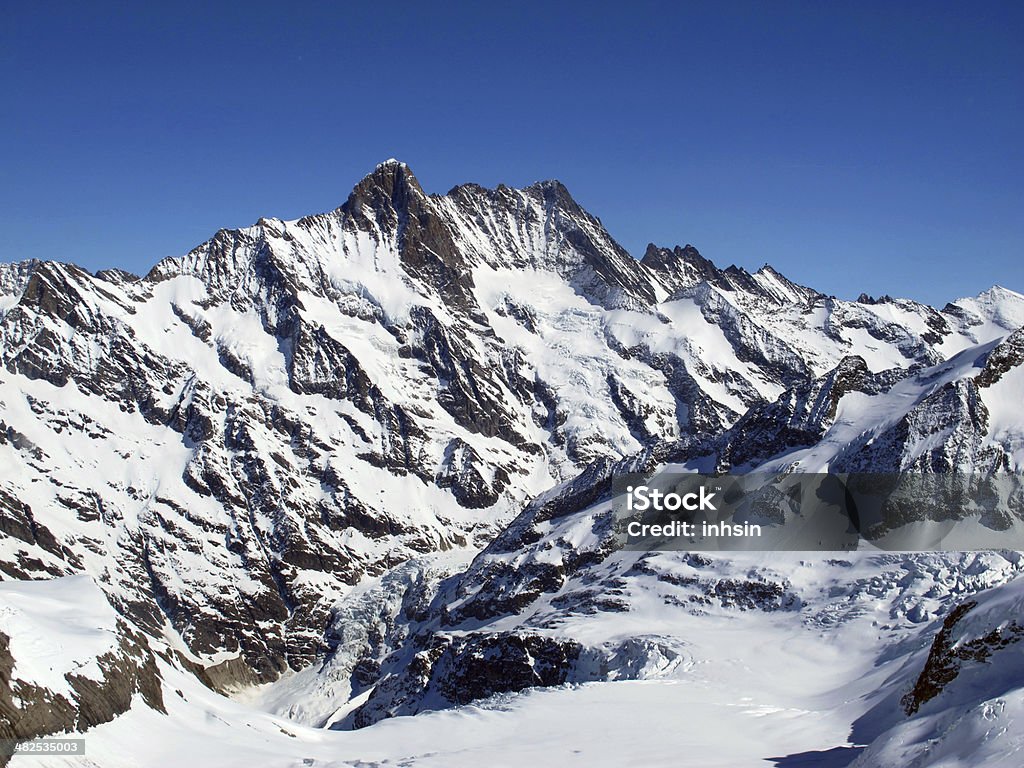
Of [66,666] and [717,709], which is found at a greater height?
[66,666]

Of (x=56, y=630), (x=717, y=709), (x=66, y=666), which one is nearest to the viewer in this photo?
(x=66, y=666)

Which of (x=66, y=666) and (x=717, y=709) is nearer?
(x=66, y=666)

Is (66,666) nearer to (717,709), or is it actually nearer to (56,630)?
(56,630)

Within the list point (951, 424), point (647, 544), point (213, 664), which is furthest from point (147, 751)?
point (213, 664)

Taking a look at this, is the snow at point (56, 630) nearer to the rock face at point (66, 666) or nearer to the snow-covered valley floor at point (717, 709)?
the rock face at point (66, 666)

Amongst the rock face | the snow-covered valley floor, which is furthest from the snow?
the snow-covered valley floor

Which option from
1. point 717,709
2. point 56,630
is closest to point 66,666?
point 56,630

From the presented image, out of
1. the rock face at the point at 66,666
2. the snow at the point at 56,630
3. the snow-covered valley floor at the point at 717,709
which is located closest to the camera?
the rock face at the point at 66,666

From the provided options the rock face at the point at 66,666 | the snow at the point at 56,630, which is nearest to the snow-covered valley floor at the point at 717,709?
the rock face at the point at 66,666

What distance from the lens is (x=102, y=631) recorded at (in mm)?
57250

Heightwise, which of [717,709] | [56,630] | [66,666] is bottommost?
[717,709]

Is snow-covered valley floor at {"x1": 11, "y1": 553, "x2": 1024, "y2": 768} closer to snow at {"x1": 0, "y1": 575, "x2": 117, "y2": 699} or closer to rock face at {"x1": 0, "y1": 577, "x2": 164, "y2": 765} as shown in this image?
rock face at {"x1": 0, "y1": 577, "x2": 164, "y2": 765}

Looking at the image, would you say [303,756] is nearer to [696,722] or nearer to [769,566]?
[696,722]

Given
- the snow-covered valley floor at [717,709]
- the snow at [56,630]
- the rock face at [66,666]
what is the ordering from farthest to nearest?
the snow at [56,630] → the snow-covered valley floor at [717,709] → the rock face at [66,666]
